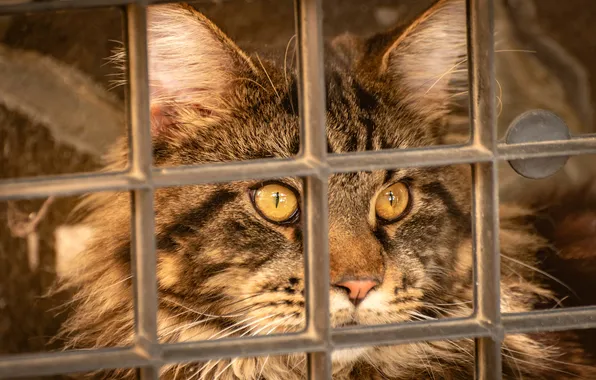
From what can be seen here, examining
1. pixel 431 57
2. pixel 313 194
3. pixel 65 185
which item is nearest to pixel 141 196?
pixel 65 185

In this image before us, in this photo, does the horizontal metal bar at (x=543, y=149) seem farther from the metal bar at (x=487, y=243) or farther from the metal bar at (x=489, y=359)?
the metal bar at (x=489, y=359)

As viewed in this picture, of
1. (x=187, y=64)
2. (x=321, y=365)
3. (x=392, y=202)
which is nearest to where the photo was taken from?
(x=321, y=365)

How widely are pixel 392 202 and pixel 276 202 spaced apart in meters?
0.31

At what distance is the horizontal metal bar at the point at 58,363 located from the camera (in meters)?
1.08

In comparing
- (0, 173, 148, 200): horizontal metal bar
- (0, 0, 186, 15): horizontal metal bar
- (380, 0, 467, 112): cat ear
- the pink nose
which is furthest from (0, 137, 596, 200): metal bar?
(380, 0, 467, 112): cat ear

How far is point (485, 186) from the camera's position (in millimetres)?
1204

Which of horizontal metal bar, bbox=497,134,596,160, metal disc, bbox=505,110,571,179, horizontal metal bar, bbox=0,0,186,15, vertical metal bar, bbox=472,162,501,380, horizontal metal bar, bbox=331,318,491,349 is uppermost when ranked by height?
horizontal metal bar, bbox=0,0,186,15

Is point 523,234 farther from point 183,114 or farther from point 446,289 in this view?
point 183,114

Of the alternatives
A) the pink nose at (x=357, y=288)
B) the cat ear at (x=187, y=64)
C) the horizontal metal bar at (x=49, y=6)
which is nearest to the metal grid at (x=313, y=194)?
the horizontal metal bar at (x=49, y=6)

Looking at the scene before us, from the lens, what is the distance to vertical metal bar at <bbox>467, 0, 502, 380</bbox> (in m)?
1.17

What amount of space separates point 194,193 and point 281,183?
20 centimetres

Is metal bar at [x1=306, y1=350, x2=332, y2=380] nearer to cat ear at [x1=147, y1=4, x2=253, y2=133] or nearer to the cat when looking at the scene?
the cat

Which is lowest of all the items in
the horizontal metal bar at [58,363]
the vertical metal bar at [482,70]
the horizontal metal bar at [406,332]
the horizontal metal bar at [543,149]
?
the horizontal metal bar at [58,363]

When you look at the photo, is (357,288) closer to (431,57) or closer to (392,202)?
(392,202)
